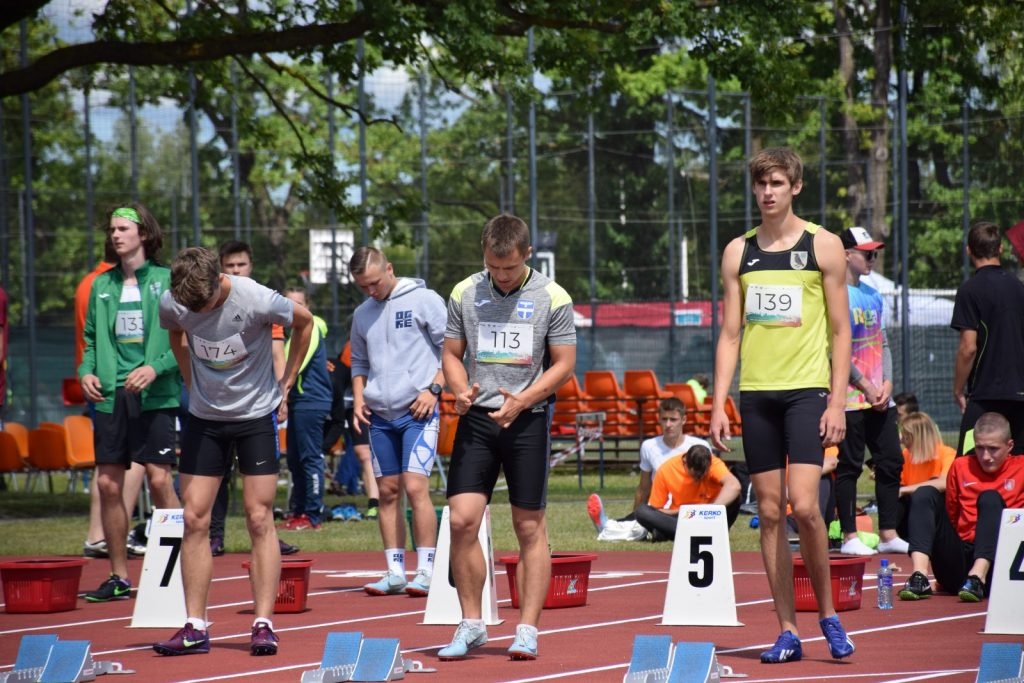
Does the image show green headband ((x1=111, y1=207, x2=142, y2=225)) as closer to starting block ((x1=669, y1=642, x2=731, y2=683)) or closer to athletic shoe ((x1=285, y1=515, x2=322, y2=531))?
starting block ((x1=669, y1=642, x2=731, y2=683))

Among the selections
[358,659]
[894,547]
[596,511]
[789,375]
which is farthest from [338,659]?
[596,511]

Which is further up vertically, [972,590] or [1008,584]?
[1008,584]

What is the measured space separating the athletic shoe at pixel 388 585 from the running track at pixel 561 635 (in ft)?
0.40

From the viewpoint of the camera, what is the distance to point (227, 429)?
7.63 metres

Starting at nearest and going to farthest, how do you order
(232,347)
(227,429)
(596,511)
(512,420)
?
(512,420), (232,347), (227,429), (596,511)

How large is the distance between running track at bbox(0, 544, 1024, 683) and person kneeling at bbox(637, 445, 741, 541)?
5.59 ft

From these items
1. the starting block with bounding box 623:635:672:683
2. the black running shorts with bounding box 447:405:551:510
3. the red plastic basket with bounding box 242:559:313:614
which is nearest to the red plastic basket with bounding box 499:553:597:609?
the red plastic basket with bounding box 242:559:313:614

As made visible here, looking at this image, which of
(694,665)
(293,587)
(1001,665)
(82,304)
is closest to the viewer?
(1001,665)

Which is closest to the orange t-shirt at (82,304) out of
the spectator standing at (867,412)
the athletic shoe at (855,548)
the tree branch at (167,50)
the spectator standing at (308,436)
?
the spectator standing at (308,436)

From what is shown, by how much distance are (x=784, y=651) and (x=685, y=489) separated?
6.07 meters

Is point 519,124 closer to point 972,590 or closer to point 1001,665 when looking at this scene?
point 972,590

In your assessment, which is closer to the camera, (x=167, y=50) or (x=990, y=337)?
(x=990, y=337)

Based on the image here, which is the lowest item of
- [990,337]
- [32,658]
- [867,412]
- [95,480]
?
[32,658]

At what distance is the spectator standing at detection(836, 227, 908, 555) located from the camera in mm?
10750
